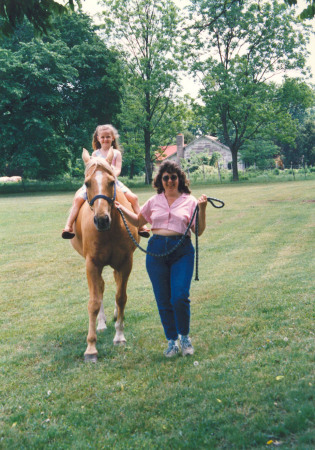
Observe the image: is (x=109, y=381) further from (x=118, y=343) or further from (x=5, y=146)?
(x=5, y=146)

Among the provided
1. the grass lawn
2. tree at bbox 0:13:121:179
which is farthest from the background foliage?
the grass lawn

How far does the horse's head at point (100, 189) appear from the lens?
480cm

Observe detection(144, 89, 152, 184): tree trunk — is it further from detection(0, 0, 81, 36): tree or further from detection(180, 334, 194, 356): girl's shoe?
detection(180, 334, 194, 356): girl's shoe

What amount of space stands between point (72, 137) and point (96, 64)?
713 cm

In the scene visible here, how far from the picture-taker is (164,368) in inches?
199

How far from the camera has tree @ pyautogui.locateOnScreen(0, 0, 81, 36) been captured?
4.86 metres

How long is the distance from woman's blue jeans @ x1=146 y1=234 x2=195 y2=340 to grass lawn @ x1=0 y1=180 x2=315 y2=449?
498 millimetres

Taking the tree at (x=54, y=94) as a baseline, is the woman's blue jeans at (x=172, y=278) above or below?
below

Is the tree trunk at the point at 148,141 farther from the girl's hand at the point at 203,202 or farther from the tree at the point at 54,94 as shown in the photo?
the girl's hand at the point at 203,202

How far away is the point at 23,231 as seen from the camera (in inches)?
699

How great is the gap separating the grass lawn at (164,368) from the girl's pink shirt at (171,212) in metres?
1.56

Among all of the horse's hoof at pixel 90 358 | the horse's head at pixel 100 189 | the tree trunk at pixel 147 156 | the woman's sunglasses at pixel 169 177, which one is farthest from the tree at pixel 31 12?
the tree trunk at pixel 147 156

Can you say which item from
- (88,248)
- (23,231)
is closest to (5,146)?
(23,231)

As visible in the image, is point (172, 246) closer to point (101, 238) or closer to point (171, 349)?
point (101, 238)
